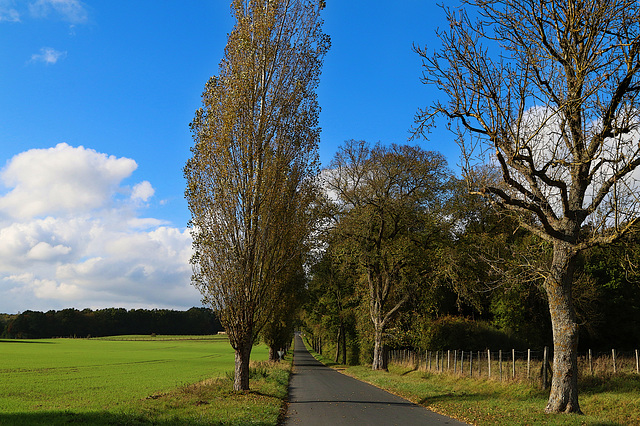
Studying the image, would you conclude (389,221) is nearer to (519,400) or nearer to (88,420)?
(519,400)

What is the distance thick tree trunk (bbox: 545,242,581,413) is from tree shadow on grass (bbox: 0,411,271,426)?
727 centimetres

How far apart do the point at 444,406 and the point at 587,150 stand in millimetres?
8286

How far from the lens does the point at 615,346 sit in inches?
1173

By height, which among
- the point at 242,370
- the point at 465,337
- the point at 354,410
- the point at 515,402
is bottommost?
the point at 354,410

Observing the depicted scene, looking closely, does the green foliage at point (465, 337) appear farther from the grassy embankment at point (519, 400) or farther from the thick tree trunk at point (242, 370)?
the thick tree trunk at point (242, 370)

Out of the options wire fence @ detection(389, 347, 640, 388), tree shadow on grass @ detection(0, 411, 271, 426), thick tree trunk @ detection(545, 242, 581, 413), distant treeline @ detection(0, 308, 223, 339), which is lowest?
distant treeline @ detection(0, 308, 223, 339)

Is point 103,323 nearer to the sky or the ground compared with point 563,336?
nearer to the ground

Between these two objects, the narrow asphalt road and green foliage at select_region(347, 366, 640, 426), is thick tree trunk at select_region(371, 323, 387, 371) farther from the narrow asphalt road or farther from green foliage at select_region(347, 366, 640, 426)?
the narrow asphalt road

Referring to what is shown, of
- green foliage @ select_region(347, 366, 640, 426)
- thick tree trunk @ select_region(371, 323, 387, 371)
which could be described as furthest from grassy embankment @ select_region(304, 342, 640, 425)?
thick tree trunk @ select_region(371, 323, 387, 371)

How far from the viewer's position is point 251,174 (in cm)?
1694

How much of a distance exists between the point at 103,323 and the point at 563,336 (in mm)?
140805

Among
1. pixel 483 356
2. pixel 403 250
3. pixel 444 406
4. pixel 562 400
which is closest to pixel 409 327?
pixel 403 250

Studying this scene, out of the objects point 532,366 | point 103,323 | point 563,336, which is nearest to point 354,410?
point 563,336

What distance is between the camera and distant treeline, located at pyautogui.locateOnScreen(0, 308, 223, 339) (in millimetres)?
118812
